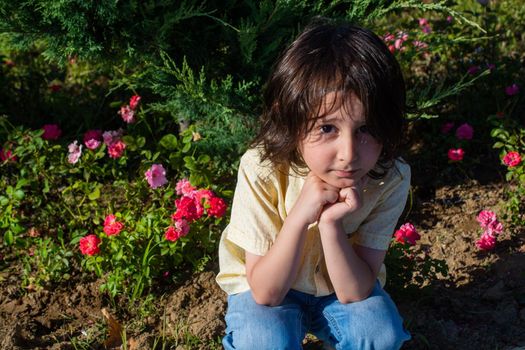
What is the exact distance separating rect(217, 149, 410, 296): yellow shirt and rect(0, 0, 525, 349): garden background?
0.41 meters

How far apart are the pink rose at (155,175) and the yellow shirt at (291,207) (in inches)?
34.1

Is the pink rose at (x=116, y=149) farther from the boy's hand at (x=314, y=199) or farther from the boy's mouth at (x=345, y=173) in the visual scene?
the boy's mouth at (x=345, y=173)

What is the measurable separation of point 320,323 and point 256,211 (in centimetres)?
46

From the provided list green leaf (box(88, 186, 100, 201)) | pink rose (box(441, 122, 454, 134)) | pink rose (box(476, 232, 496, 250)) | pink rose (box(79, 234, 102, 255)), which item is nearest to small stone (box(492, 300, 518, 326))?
pink rose (box(476, 232, 496, 250))

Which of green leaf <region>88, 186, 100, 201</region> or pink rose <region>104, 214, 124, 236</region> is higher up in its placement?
pink rose <region>104, 214, 124, 236</region>

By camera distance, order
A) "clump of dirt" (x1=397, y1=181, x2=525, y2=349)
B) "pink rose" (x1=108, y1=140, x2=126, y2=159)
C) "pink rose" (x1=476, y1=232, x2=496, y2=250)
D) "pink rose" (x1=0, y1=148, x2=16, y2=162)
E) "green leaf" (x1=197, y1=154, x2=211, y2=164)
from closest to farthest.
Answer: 1. "clump of dirt" (x1=397, y1=181, x2=525, y2=349)
2. "pink rose" (x1=476, y1=232, x2=496, y2=250)
3. "green leaf" (x1=197, y1=154, x2=211, y2=164)
4. "pink rose" (x1=108, y1=140, x2=126, y2=159)
5. "pink rose" (x1=0, y1=148, x2=16, y2=162)

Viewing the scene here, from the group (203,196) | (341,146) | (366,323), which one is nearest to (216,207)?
(203,196)

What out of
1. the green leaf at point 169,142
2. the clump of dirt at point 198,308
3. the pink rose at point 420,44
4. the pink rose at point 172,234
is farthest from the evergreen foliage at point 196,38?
the clump of dirt at point 198,308

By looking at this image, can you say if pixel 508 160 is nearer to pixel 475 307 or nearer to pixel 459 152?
pixel 459 152

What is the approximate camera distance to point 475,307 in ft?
9.13

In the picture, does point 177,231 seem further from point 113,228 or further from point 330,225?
point 330,225

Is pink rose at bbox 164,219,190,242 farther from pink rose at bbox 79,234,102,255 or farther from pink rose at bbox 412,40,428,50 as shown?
pink rose at bbox 412,40,428,50

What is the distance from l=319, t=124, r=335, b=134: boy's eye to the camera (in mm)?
1928

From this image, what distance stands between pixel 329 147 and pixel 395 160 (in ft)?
1.34
